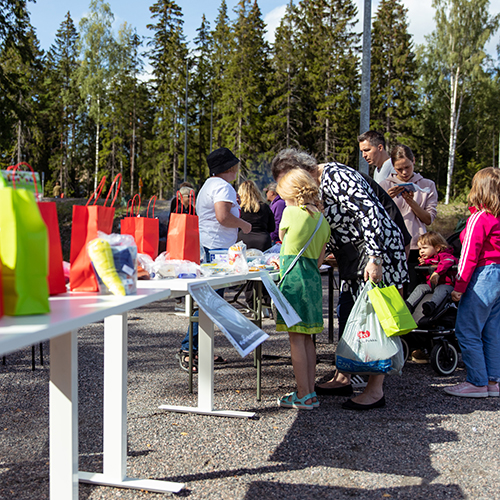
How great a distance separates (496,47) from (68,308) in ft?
129

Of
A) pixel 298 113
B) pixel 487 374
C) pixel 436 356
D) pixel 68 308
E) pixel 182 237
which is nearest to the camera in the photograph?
pixel 68 308

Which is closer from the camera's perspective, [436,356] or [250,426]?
[250,426]

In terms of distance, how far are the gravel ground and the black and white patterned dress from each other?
39.7 inches

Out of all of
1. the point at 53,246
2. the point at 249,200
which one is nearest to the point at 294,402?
the point at 53,246

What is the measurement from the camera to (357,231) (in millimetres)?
3639

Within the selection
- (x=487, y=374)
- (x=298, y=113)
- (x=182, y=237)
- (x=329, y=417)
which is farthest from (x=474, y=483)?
(x=298, y=113)

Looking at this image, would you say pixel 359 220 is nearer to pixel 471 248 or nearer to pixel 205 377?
pixel 471 248

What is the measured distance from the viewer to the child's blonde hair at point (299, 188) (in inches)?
134

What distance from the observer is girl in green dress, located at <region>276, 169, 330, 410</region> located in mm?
3428

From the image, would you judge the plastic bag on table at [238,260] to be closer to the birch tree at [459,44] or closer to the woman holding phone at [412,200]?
the woman holding phone at [412,200]

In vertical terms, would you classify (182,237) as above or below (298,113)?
below

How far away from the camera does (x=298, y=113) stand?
36656 millimetres

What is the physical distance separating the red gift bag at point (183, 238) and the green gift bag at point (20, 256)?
154 centimetres

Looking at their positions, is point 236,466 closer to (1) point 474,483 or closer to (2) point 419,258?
(1) point 474,483
